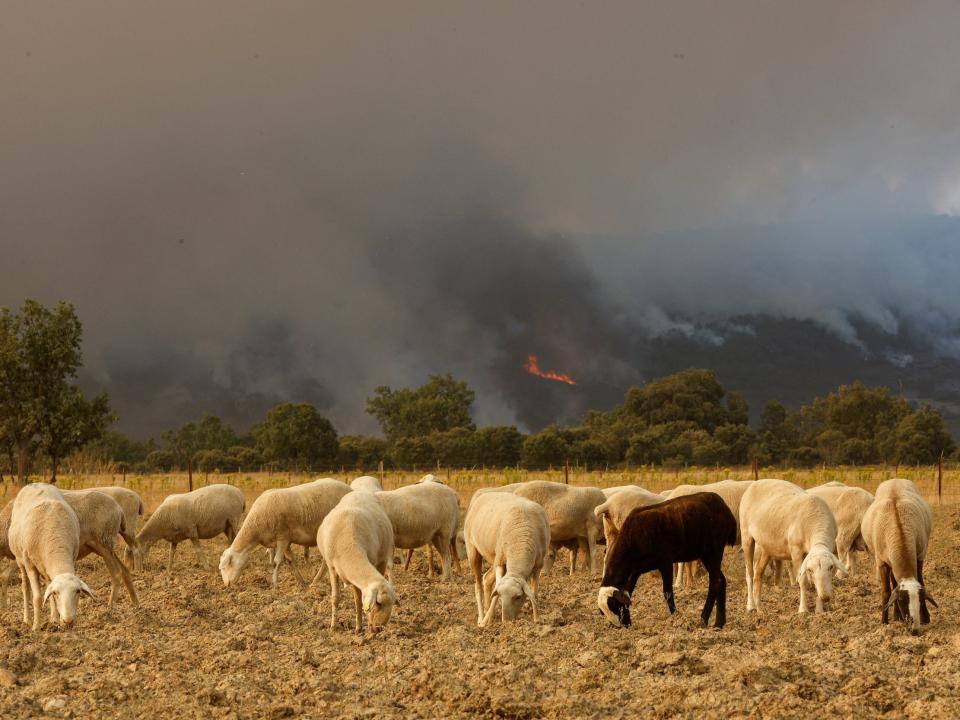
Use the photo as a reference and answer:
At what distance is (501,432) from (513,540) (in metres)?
68.7

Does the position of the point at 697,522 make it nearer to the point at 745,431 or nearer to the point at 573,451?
the point at 573,451

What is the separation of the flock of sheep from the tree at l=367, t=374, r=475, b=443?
96907mm

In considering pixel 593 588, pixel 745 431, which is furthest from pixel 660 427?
pixel 593 588

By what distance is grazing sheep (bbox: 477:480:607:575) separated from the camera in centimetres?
1873

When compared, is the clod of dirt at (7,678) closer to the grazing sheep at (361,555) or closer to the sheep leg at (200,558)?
the grazing sheep at (361,555)

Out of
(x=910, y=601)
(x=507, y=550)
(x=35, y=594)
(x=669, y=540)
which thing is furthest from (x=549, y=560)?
(x=35, y=594)

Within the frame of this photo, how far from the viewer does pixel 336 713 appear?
8.18 meters

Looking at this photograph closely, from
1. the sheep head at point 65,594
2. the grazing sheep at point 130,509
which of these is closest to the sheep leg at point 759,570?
the sheep head at point 65,594

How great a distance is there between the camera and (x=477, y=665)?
921cm

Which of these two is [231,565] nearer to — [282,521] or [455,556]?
[282,521]

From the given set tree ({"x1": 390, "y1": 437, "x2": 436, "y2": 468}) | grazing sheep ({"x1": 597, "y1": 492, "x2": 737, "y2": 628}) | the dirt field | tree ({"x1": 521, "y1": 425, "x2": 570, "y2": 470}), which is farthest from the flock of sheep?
tree ({"x1": 390, "y1": 437, "x2": 436, "y2": 468})

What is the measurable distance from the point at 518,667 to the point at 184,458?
113124mm

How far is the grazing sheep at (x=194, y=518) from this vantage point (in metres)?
19.0

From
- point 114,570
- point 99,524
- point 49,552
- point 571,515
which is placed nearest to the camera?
point 49,552
